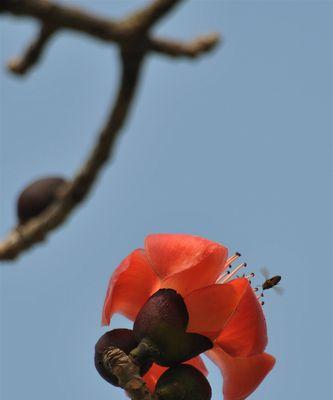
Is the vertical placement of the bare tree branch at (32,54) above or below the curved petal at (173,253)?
above

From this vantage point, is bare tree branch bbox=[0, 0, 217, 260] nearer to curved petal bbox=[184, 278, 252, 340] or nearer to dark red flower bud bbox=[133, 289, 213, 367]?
dark red flower bud bbox=[133, 289, 213, 367]

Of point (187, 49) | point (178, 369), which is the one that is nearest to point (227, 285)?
point (178, 369)

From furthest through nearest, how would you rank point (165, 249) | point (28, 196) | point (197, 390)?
point (165, 249)
point (197, 390)
point (28, 196)

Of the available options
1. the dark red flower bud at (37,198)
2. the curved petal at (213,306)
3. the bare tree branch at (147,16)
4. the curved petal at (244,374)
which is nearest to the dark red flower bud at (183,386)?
the curved petal at (213,306)

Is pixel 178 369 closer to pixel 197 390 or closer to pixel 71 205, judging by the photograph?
pixel 197 390

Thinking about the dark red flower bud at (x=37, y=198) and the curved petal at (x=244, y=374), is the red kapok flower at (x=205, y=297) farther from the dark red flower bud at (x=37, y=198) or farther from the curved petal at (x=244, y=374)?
the dark red flower bud at (x=37, y=198)

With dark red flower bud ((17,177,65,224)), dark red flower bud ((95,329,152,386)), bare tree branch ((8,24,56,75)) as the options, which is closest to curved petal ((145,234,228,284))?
dark red flower bud ((95,329,152,386))
